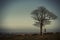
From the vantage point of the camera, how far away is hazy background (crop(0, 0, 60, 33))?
2.83 meters

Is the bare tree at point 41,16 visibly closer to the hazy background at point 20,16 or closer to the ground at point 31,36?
the hazy background at point 20,16

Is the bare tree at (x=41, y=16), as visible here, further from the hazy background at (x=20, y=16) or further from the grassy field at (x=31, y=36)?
the grassy field at (x=31, y=36)

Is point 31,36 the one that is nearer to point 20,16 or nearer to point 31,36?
point 31,36

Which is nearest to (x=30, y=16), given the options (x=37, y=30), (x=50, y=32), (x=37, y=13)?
(x=37, y=13)

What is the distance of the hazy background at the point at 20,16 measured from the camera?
111 inches

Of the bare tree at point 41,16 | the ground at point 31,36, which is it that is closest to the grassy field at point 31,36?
the ground at point 31,36

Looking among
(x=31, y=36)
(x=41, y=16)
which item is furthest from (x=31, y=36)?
(x=41, y=16)

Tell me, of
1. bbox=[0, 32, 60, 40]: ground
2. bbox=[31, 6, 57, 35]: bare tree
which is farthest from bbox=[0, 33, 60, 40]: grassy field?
bbox=[31, 6, 57, 35]: bare tree

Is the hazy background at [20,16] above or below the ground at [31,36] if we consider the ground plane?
above

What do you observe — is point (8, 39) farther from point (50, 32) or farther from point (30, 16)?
point (50, 32)

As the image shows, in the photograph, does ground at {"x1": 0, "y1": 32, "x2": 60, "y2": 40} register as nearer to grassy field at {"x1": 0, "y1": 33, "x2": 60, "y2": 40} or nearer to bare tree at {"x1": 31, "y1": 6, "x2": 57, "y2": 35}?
grassy field at {"x1": 0, "y1": 33, "x2": 60, "y2": 40}

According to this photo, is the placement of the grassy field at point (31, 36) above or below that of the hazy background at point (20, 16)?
below

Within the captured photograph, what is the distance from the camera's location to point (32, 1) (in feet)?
9.61

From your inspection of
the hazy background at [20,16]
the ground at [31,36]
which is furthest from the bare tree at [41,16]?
the ground at [31,36]
